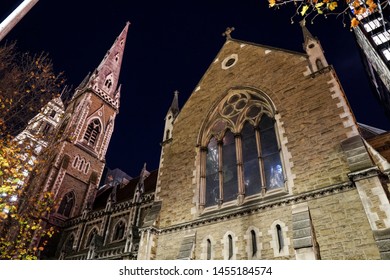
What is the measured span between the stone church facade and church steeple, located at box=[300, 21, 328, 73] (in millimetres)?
48

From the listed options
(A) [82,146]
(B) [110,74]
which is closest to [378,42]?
(B) [110,74]

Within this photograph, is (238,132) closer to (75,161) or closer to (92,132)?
(75,161)

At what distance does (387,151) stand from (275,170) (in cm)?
363

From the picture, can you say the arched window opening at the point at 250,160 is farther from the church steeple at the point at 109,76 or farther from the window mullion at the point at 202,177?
the church steeple at the point at 109,76

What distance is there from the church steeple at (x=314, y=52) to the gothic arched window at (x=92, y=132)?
2847cm

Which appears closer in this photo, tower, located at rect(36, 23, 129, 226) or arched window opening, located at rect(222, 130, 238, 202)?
arched window opening, located at rect(222, 130, 238, 202)

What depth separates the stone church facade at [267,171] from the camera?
7.03 meters

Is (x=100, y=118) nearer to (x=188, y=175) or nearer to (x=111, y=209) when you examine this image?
(x=111, y=209)

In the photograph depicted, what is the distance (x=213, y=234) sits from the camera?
927 centimetres

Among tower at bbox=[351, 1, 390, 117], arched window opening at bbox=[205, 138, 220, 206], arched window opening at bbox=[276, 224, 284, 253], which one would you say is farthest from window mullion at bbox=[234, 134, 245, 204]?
tower at bbox=[351, 1, 390, 117]

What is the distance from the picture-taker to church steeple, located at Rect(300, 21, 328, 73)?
10.5m

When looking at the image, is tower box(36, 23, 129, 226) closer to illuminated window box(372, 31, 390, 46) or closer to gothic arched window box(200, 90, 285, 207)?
gothic arched window box(200, 90, 285, 207)
